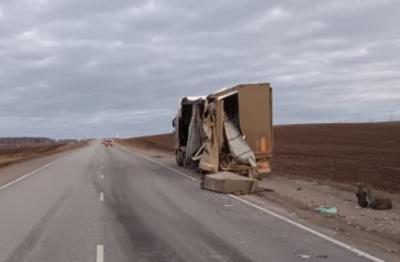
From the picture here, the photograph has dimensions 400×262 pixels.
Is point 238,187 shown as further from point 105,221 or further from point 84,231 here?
point 84,231

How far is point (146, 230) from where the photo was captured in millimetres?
13023

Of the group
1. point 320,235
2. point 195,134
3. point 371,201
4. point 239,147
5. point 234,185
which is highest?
point 195,134

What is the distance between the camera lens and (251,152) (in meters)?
27.3

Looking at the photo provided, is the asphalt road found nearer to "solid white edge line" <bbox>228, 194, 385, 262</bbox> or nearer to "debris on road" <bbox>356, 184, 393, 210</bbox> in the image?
"solid white edge line" <bbox>228, 194, 385, 262</bbox>

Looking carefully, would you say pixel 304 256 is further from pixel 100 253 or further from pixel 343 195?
pixel 343 195

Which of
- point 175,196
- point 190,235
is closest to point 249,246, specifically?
point 190,235

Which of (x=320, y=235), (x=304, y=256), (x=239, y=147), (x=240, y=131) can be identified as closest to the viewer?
(x=304, y=256)

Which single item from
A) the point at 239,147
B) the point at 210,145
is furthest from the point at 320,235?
the point at 210,145

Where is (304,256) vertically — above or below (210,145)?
below

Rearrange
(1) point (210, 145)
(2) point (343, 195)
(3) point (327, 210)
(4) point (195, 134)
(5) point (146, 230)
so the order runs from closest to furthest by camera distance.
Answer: (5) point (146, 230), (3) point (327, 210), (2) point (343, 195), (1) point (210, 145), (4) point (195, 134)

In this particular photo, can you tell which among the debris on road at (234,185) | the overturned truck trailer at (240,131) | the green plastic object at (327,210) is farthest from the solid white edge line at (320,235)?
the overturned truck trailer at (240,131)

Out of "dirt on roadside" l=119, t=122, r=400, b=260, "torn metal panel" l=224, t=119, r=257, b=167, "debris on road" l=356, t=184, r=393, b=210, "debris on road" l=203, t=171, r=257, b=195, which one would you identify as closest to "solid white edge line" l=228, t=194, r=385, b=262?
"dirt on roadside" l=119, t=122, r=400, b=260

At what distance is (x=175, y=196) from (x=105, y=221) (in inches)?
243

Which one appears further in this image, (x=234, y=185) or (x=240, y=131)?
(x=240, y=131)
